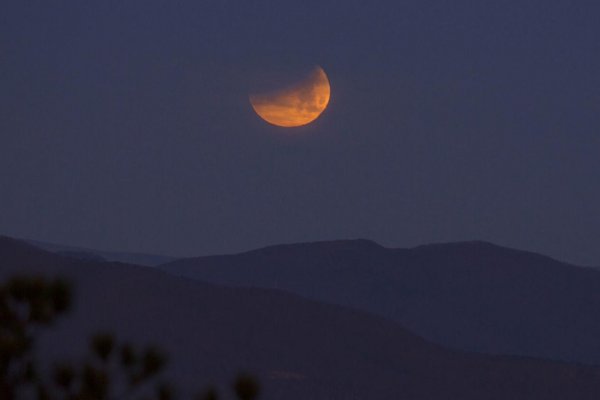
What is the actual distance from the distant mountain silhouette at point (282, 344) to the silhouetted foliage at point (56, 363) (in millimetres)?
45766

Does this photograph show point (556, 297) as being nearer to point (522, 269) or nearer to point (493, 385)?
point (522, 269)

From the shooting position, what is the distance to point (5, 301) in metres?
8.95

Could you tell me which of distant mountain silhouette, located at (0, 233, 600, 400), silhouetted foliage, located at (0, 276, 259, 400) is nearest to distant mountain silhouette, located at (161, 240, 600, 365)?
distant mountain silhouette, located at (0, 233, 600, 400)

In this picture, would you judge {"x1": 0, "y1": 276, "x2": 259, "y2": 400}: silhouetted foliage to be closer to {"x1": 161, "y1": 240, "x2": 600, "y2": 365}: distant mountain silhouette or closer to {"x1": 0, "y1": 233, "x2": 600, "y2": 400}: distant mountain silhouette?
{"x1": 0, "y1": 233, "x2": 600, "y2": 400}: distant mountain silhouette

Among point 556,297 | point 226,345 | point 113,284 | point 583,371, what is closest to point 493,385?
point 583,371

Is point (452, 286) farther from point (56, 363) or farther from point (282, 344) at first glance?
point (56, 363)

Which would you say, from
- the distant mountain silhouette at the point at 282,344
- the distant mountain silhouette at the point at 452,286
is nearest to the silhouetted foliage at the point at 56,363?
the distant mountain silhouette at the point at 282,344

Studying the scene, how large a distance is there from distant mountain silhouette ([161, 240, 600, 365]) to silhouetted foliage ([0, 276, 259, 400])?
9546 centimetres

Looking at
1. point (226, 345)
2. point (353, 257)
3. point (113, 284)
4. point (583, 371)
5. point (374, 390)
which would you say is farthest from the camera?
point (353, 257)

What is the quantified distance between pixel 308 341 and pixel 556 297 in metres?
59.7

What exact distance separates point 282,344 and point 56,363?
5719 cm

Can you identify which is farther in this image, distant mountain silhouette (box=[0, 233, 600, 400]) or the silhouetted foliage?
distant mountain silhouette (box=[0, 233, 600, 400])

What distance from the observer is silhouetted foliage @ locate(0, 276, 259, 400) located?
863 cm

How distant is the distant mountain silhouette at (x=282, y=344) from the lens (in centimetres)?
5934
